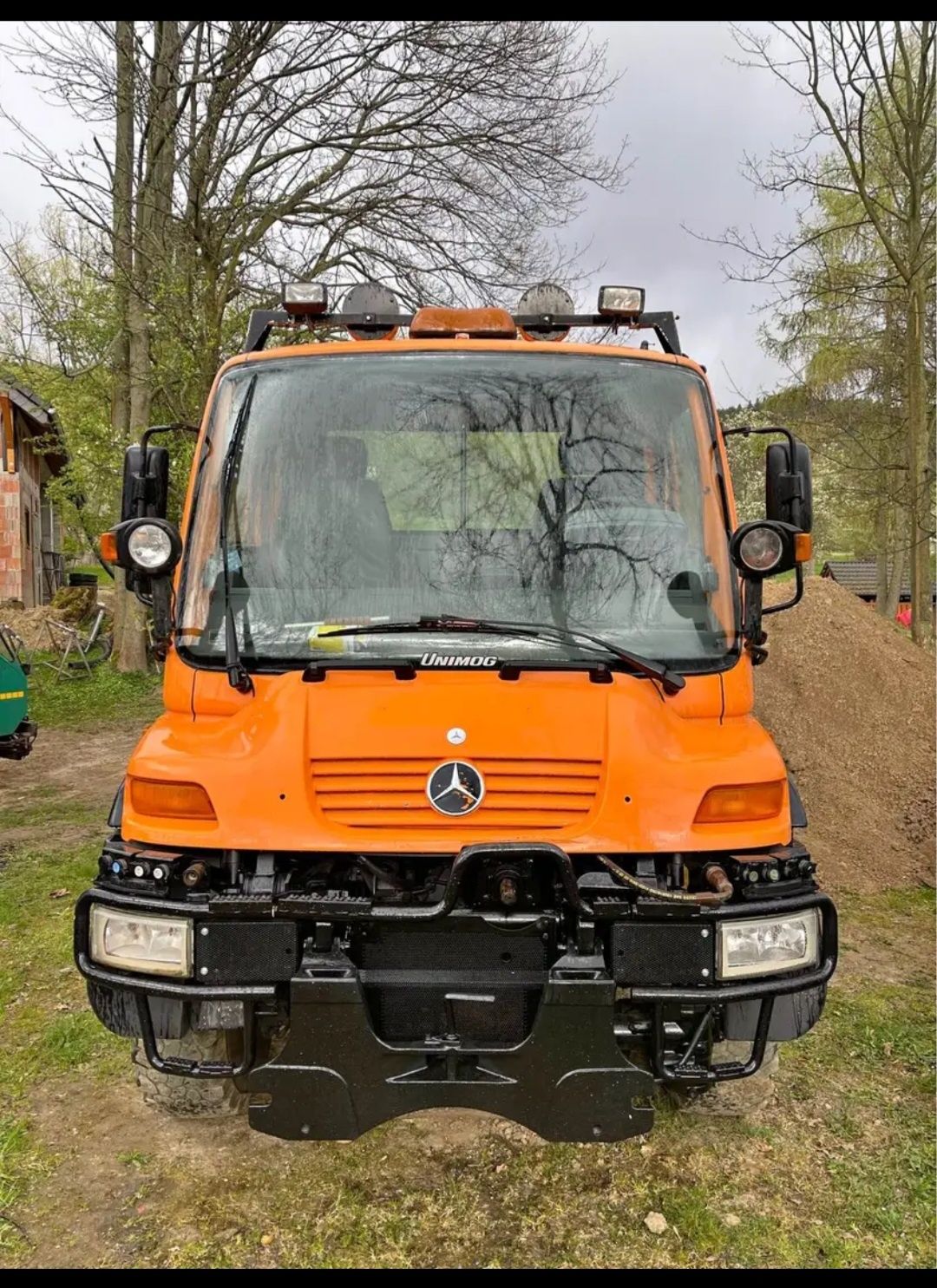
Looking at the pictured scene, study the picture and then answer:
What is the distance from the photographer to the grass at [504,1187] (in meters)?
2.88

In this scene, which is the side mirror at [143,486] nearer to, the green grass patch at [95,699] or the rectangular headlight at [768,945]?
the rectangular headlight at [768,945]

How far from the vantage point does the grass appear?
2881mm

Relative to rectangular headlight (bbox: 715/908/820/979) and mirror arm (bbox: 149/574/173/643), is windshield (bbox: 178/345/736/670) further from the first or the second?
rectangular headlight (bbox: 715/908/820/979)

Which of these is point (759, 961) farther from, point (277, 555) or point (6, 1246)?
point (6, 1246)

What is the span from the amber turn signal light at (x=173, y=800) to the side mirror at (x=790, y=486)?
7.21ft

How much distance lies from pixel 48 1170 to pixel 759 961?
8.26 feet

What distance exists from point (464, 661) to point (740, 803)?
3.04 ft

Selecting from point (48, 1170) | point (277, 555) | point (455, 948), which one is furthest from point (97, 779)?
point (455, 948)

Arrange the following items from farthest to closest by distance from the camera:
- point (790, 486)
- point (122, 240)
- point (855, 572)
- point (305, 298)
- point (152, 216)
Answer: point (855, 572)
point (152, 216)
point (122, 240)
point (305, 298)
point (790, 486)

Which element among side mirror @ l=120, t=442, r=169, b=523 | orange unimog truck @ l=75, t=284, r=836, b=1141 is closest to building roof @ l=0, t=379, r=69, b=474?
side mirror @ l=120, t=442, r=169, b=523

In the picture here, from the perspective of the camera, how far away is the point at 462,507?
10.7ft

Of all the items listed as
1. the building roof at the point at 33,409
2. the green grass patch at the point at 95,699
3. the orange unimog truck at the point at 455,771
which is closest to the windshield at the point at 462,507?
the orange unimog truck at the point at 455,771

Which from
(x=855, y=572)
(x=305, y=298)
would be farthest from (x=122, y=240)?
(x=855, y=572)

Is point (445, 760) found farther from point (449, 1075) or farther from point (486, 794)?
point (449, 1075)
